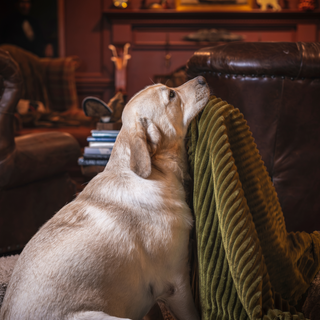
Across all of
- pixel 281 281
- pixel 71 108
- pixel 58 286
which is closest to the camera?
pixel 58 286

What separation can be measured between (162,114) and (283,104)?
27.5 inches

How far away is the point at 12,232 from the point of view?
2137mm

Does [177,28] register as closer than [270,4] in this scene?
No

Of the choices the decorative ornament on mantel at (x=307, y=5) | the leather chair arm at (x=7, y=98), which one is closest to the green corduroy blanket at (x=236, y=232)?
the leather chair arm at (x=7, y=98)

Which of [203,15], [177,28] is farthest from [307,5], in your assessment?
[177,28]

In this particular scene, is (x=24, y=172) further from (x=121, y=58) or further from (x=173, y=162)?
(x=121, y=58)

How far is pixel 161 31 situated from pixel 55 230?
16.6 ft

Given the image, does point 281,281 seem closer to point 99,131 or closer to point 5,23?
point 99,131

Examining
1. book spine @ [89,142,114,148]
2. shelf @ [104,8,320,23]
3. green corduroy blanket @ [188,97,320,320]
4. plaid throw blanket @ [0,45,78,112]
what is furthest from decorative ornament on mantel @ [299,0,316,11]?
green corduroy blanket @ [188,97,320,320]

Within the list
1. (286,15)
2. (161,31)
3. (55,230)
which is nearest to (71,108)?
(161,31)

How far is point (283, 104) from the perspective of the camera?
1652mm

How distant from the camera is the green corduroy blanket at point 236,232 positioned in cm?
102

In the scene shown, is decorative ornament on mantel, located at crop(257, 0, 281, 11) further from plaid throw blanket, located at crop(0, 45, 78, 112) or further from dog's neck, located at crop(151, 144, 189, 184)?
dog's neck, located at crop(151, 144, 189, 184)

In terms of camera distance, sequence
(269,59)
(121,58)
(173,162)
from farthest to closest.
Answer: (121,58) → (269,59) → (173,162)
